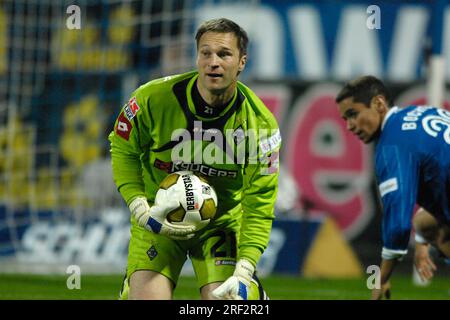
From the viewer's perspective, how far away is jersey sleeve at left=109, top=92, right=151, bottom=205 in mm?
6598

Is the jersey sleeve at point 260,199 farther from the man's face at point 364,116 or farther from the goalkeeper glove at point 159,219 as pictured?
the man's face at point 364,116

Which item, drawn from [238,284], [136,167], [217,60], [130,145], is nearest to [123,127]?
[130,145]

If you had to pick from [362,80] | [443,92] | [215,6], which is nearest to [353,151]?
[443,92]

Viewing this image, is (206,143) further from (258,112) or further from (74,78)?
(74,78)

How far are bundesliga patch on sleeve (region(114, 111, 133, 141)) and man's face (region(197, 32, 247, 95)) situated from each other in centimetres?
55

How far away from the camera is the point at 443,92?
1456 centimetres

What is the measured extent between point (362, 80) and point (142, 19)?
8.27 meters

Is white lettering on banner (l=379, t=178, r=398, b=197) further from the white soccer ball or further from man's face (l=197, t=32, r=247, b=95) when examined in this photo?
man's face (l=197, t=32, r=247, b=95)

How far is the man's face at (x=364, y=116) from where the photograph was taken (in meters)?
7.50

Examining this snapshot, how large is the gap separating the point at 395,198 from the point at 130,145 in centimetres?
170

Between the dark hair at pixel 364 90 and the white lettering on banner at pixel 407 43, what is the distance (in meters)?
7.63

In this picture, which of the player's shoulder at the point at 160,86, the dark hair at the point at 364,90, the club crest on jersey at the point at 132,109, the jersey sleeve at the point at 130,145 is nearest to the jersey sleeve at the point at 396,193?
the dark hair at the point at 364,90
